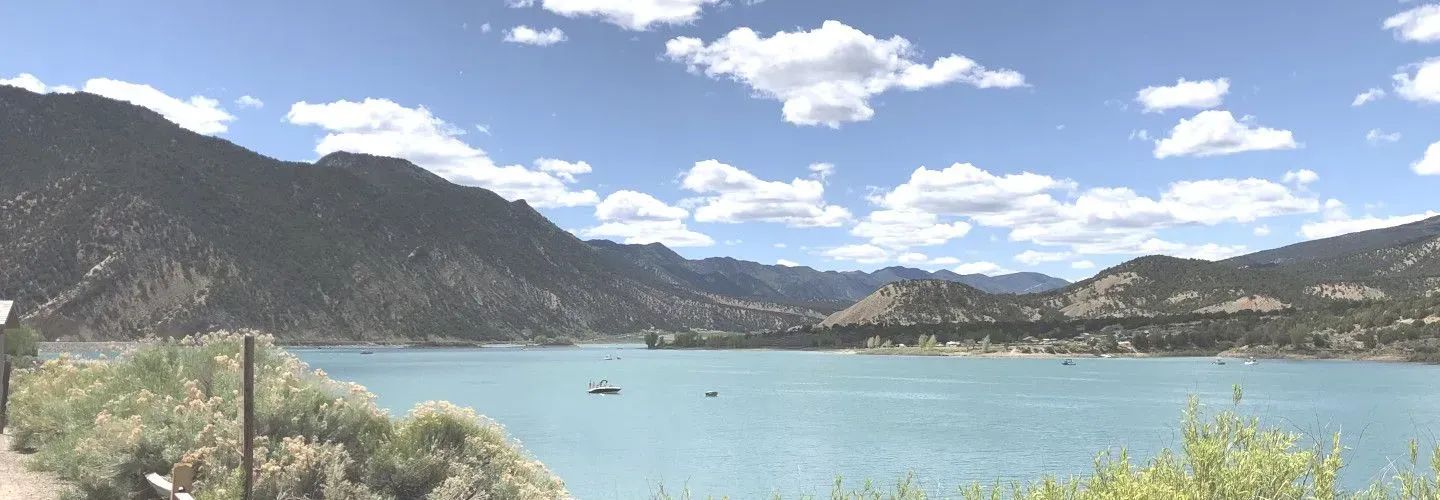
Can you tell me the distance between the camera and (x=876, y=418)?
5400 cm

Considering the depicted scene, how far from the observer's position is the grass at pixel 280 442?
40.3 ft

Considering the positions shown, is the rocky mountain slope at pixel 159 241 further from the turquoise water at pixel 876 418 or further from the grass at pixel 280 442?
the grass at pixel 280 442

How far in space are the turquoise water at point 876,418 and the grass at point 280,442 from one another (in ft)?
25.2

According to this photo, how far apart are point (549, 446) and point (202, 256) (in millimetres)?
135744

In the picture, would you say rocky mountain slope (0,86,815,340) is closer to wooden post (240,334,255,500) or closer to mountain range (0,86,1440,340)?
mountain range (0,86,1440,340)

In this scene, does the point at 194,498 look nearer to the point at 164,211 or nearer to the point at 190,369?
the point at 190,369

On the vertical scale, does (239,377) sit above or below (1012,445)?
above

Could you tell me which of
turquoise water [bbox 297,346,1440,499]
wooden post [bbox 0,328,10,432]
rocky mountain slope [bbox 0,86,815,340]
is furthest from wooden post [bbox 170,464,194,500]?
rocky mountain slope [bbox 0,86,815,340]

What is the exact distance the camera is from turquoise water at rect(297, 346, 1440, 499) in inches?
1282

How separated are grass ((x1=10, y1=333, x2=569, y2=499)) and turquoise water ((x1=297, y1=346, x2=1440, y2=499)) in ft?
25.2

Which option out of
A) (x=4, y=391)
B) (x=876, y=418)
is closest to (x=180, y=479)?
(x=4, y=391)

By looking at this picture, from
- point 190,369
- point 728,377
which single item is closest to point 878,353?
point 728,377

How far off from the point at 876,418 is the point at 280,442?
145 feet

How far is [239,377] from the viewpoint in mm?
A: 14789
